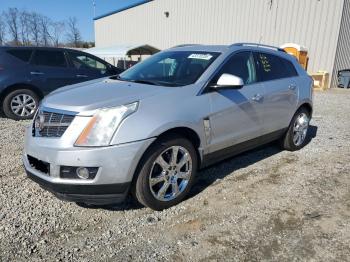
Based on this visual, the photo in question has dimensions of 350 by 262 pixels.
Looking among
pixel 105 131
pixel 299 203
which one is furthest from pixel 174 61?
pixel 299 203

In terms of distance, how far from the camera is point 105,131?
2.88 metres

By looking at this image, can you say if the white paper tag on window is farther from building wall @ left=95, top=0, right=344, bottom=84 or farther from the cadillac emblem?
building wall @ left=95, top=0, right=344, bottom=84

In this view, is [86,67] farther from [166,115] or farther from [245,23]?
[245,23]

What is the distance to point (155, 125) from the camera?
3066 millimetres

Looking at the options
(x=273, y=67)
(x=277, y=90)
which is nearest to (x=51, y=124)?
(x=277, y=90)

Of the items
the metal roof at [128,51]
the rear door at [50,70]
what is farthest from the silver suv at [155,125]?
the metal roof at [128,51]

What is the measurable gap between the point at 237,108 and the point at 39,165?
2.26 metres

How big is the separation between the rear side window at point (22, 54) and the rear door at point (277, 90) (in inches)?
210

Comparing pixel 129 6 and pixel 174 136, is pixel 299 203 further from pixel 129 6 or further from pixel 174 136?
pixel 129 6

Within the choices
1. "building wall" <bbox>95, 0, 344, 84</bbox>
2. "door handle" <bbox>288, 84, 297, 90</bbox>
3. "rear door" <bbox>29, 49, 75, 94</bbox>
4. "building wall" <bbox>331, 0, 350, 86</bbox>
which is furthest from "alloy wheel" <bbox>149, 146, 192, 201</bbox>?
"building wall" <bbox>331, 0, 350, 86</bbox>

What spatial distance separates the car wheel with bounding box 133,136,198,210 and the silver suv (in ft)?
0.03

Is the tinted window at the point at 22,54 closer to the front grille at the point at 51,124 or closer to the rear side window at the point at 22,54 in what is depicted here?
the rear side window at the point at 22,54

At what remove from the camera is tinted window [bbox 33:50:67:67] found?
24.7ft

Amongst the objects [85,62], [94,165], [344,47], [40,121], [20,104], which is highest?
[344,47]
